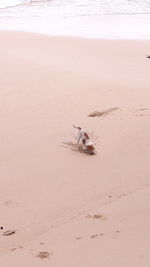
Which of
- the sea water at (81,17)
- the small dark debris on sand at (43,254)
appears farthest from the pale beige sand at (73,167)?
the sea water at (81,17)

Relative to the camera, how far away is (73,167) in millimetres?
3879

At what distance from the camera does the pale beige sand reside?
258 cm

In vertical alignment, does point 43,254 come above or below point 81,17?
below

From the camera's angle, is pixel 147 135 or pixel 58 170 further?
pixel 147 135

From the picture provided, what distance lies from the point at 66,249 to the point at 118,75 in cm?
473

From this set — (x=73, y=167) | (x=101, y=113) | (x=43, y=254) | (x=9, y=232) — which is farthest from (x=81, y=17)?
(x=43, y=254)

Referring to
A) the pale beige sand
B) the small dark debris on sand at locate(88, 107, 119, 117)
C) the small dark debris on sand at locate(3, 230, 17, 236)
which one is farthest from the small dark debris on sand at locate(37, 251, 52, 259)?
the small dark debris on sand at locate(88, 107, 119, 117)

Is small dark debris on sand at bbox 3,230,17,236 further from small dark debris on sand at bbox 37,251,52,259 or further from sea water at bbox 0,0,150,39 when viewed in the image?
sea water at bbox 0,0,150,39

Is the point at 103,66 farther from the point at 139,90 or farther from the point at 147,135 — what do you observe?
the point at 147,135

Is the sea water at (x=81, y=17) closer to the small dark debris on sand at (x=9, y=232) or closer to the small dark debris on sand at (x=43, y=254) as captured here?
the small dark debris on sand at (x=9, y=232)

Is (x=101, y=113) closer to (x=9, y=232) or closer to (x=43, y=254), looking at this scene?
(x=9, y=232)

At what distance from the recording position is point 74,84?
634cm

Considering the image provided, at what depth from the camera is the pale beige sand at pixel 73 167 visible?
2576 mm

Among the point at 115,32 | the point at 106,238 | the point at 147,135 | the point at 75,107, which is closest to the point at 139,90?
the point at 75,107
